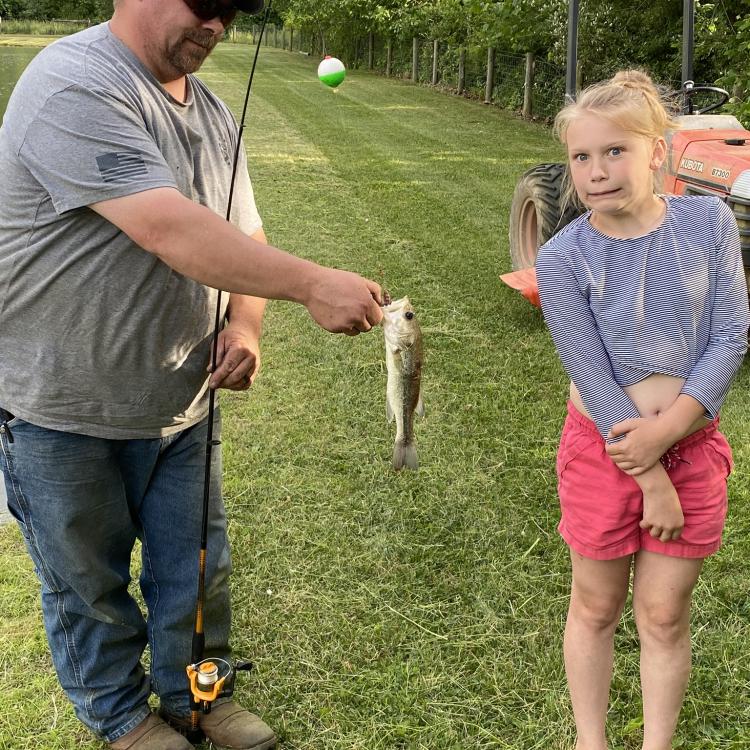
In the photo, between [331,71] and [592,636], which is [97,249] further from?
[331,71]

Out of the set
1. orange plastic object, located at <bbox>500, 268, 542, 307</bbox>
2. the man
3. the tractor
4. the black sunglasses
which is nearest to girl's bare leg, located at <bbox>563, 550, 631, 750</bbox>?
the man

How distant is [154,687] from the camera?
2.88 metres

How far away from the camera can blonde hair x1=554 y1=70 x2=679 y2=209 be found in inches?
89.9

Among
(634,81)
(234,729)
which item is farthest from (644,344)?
(234,729)

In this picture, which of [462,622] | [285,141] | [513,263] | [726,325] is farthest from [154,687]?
[285,141]

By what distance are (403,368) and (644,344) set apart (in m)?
0.60

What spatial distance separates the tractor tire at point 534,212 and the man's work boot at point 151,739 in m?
4.38

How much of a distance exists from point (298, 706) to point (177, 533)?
753mm

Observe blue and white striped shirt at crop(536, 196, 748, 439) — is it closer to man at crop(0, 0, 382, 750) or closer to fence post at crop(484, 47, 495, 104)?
man at crop(0, 0, 382, 750)

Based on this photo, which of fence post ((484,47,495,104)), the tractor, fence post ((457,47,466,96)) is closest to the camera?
the tractor

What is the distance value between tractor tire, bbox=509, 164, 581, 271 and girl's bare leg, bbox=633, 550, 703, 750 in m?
4.18

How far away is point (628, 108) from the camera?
228cm

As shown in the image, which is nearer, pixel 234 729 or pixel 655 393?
pixel 655 393

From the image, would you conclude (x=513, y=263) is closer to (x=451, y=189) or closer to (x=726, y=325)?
(x=451, y=189)
